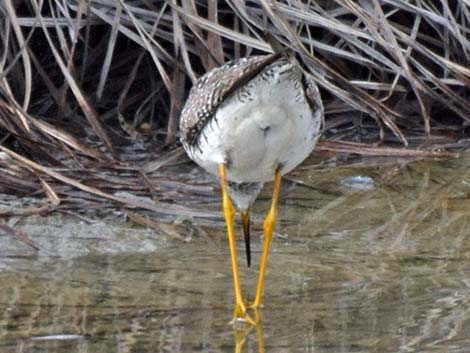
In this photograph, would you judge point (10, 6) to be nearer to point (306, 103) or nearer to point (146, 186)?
point (146, 186)

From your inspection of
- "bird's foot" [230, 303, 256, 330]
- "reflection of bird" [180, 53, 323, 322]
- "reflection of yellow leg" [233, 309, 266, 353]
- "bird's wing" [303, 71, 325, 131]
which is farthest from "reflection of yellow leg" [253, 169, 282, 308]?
"bird's wing" [303, 71, 325, 131]

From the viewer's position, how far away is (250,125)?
4.88 meters

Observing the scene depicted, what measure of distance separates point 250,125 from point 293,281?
805 mm

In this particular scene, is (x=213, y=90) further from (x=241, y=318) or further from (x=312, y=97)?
(x=241, y=318)

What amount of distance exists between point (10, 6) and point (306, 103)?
8.18ft

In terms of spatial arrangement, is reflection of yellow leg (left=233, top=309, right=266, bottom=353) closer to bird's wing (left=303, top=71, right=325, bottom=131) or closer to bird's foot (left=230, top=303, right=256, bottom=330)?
bird's foot (left=230, top=303, right=256, bottom=330)

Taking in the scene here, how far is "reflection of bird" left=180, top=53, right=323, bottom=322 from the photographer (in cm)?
463

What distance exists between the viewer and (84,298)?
4969 millimetres

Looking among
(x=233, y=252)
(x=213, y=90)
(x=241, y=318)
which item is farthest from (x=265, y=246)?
(x=213, y=90)

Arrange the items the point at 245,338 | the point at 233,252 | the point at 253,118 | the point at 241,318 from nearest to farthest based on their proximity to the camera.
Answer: the point at 245,338 → the point at 241,318 → the point at 253,118 → the point at 233,252

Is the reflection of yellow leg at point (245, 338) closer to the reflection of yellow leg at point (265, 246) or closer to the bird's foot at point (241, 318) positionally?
the bird's foot at point (241, 318)

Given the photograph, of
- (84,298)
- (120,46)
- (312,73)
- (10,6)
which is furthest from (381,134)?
(84,298)

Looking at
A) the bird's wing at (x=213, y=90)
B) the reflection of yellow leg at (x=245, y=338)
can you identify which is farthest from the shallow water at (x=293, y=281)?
the bird's wing at (x=213, y=90)

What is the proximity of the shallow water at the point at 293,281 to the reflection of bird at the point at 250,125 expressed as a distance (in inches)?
8.4
